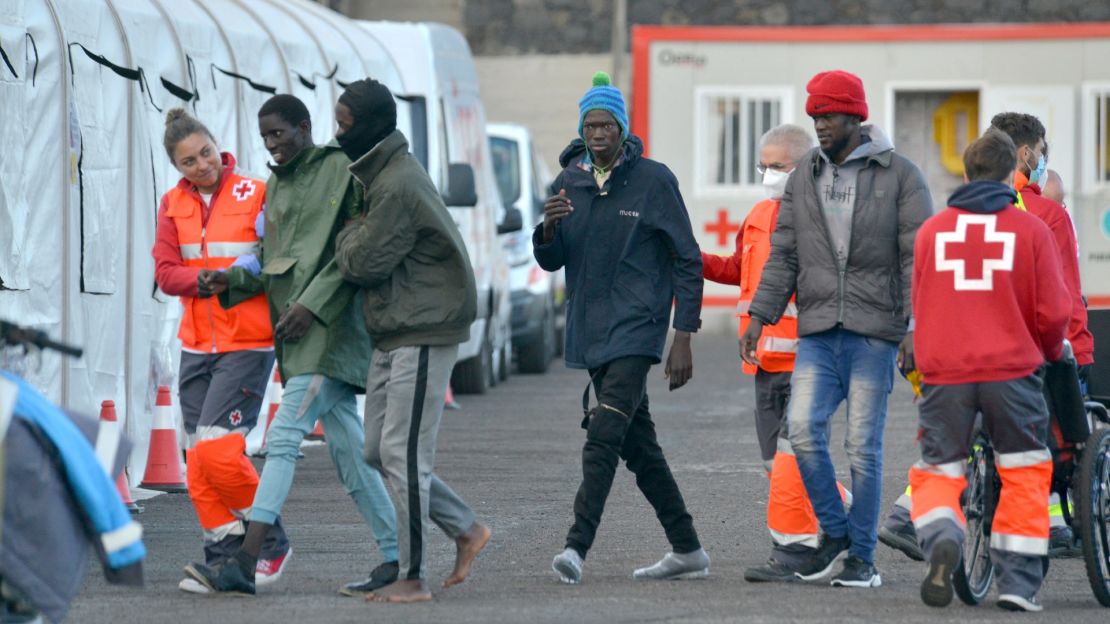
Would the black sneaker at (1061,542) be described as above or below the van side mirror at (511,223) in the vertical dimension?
below

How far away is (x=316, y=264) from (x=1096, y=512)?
293cm

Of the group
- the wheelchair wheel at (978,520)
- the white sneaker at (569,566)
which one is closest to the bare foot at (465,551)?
the white sneaker at (569,566)

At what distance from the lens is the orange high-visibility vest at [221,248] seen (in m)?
8.09

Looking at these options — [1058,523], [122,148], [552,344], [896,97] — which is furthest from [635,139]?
[896,97]

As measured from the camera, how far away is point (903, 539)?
873 cm

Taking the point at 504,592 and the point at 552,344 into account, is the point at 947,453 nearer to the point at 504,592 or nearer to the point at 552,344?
the point at 504,592

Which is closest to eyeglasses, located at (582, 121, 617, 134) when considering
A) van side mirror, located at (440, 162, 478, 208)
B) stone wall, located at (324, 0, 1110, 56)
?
van side mirror, located at (440, 162, 478, 208)

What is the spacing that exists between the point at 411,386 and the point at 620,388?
34.6 inches

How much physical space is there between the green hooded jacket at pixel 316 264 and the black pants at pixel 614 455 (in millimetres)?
897

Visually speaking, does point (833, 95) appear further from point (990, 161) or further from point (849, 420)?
point (849, 420)

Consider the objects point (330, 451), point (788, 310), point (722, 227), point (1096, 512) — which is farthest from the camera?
point (722, 227)

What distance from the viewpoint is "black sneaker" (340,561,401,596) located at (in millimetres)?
7750

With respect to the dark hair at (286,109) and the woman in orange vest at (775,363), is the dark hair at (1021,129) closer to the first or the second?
the woman in orange vest at (775,363)

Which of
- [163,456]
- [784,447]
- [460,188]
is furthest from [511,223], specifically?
[784,447]
